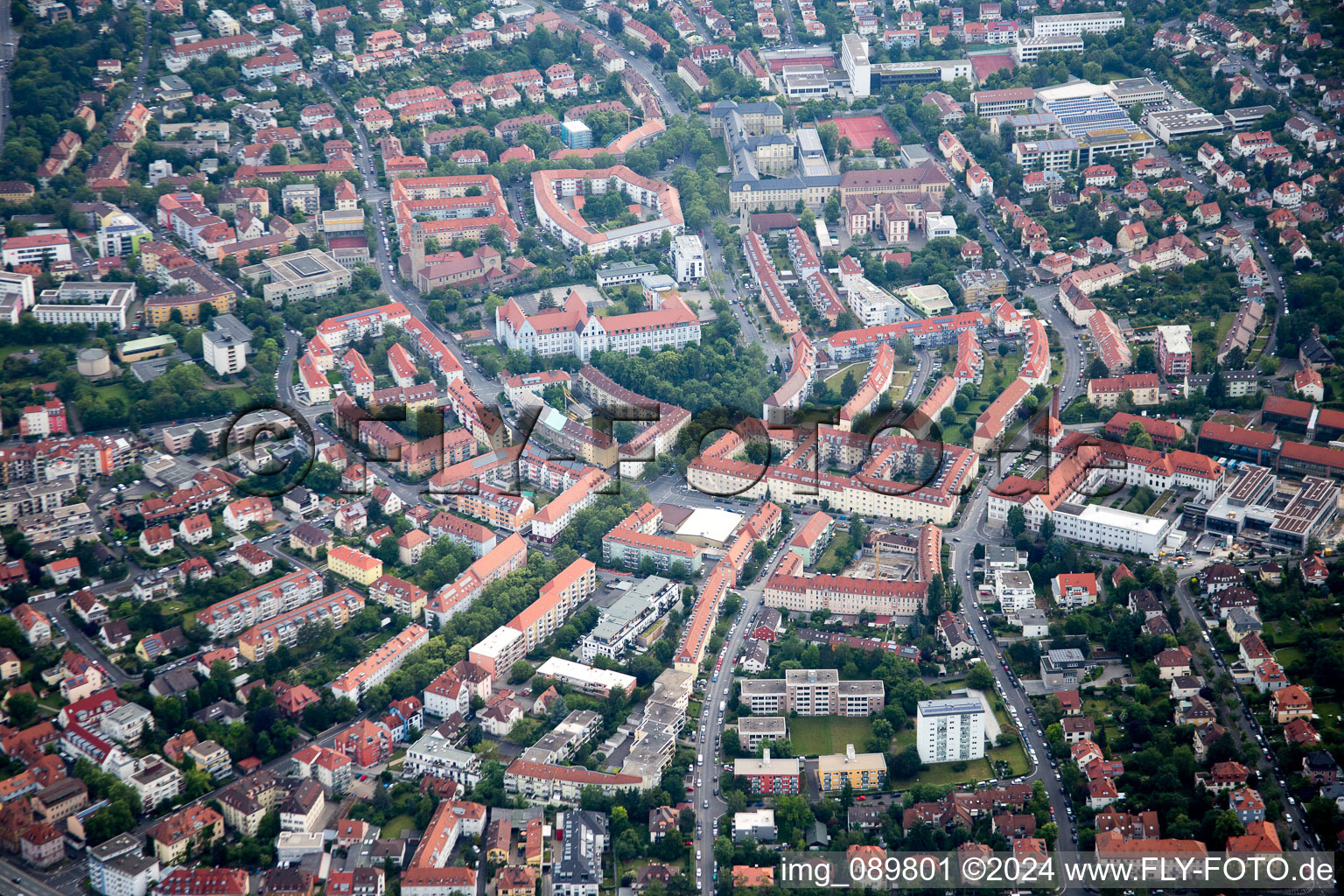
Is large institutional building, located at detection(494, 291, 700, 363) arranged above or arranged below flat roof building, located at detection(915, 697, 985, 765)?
above

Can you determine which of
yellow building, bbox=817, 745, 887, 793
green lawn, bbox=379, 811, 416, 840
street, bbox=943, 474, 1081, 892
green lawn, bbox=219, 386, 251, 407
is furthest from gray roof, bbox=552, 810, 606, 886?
green lawn, bbox=219, 386, 251, 407

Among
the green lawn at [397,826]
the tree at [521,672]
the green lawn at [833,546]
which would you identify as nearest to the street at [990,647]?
the green lawn at [833,546]

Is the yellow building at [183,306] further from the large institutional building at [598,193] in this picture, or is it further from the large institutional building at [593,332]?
the large institutional building at [598,193]

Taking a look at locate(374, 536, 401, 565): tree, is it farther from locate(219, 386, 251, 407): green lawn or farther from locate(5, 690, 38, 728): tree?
locate(5, 690, 38, 728): tree

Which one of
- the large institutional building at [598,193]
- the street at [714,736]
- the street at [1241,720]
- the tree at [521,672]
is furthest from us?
the large institutional building at [598,193]

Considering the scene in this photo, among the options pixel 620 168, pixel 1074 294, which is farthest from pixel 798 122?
pixel 1074 294

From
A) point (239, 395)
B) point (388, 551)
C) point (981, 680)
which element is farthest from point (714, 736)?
point (239, 395)
